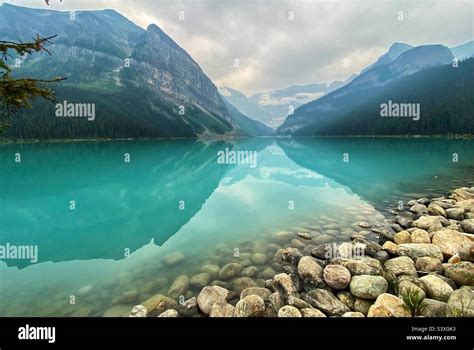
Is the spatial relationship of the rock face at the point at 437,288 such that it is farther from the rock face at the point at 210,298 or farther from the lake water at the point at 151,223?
the rock face at the point at 210,298

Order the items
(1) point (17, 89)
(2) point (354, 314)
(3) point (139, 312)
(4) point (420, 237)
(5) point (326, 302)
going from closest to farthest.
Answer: (1) point (17, 89) → (2) point (354, 314) → (5) point (326, 302) → (3) point (139, 312) → (4) point (420, 237)

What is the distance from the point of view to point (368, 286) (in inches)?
288

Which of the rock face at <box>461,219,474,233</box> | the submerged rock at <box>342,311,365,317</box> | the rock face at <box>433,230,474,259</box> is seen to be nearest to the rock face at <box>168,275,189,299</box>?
the submerged rock at <box>342,311,365,317</box>

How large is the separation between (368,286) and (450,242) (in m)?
4.89

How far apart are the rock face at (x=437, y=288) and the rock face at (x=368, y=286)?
3.58 feet

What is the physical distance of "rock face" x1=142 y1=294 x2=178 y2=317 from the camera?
7850 mm

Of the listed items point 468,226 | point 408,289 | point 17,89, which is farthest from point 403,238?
point 17,89

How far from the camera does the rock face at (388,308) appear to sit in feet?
20.1

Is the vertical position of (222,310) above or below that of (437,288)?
below

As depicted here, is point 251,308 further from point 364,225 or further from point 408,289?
point 364,225

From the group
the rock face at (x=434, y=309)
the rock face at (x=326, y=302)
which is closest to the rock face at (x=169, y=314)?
the rock face at (x=326, y=302)

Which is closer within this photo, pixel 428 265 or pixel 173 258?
pixel 428 265

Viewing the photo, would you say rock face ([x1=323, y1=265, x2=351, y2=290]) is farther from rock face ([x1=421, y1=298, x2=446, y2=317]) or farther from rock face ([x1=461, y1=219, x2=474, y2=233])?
rock face ([x1=461, y1=219, x2=474, y2=233])
